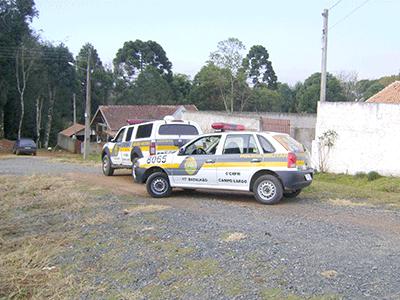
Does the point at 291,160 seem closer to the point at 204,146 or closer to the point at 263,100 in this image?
the point at 204,146

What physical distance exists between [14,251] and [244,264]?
3.45 m

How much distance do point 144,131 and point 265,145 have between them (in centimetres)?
530

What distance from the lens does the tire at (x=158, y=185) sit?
11.0m

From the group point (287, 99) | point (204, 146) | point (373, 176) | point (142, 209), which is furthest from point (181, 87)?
point (142, 209)

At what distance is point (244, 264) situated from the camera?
5.71m


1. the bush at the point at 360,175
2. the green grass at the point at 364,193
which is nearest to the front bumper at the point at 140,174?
the green grass at the point at 364,193

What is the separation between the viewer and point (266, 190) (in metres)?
9.96

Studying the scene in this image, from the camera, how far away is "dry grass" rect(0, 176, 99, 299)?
5453 millimetres

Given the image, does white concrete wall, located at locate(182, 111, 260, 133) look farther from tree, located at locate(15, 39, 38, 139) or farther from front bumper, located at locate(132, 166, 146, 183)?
tree, located at locate(15, 39, 38, 139)

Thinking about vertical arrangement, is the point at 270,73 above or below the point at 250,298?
above

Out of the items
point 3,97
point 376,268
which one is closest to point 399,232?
point 376,268

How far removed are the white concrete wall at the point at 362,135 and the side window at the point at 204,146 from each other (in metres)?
9.51

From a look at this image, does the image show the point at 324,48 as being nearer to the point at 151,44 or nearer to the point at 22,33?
the point at 22,33

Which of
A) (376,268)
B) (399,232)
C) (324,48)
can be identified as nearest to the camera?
(376,268)
